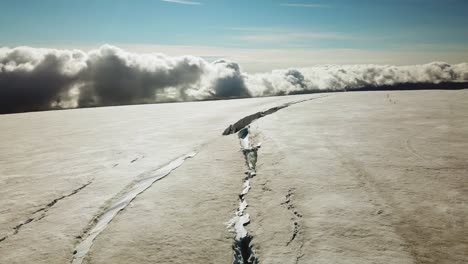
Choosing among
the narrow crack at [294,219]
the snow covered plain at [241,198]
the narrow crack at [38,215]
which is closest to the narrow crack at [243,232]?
the snow covered plain at [241,198]

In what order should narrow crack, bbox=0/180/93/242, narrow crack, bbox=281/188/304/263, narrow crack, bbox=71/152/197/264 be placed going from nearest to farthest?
narrow crack, bbox=281/188/304/263 < narrow crack, bbox=71/152/197/264 < narrow crack, bbox=0/180/93/242

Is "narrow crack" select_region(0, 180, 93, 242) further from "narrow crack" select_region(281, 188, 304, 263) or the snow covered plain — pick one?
"narrow crack" select_region(281, 188, 304, 263)

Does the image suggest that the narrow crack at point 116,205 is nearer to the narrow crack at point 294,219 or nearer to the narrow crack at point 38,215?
the narrow crack at point 38,215

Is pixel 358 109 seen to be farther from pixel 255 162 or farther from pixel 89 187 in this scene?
pixel 89 187

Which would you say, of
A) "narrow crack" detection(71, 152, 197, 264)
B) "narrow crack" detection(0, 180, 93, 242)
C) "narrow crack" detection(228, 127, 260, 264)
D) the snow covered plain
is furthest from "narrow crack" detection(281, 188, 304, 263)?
"narrow crack" detection(0, 180, 93, 242)

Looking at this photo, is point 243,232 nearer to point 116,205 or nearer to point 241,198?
point 241,198

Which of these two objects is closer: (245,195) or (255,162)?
(245,195)

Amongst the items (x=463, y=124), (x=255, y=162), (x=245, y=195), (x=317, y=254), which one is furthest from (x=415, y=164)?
(x=463, y=124)
